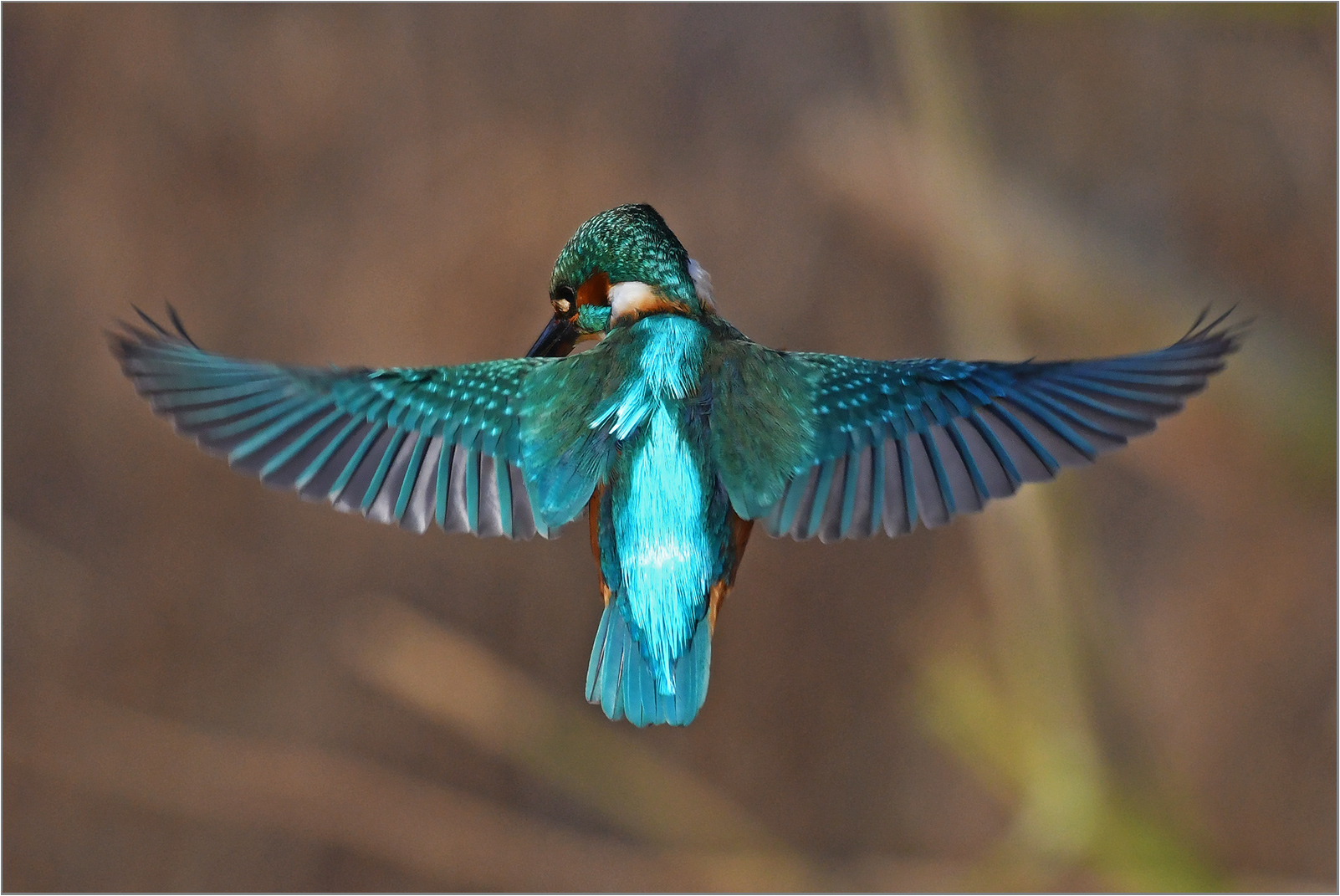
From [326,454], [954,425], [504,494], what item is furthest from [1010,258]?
[326,454]

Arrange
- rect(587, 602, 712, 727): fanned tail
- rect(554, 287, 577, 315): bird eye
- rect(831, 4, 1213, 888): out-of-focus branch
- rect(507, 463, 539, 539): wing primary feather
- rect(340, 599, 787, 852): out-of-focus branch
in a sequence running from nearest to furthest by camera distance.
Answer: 1. rect(587, 602, 712, 727): fanned tail
2. rect(507, 463, 539, 539): wing primary feather
3. rect(554, 287, 577, 315): bird eye
4. rect(831, 4, 1213, 888): out-of-focus branch
5. rect(340, 599, 787, 852): out-of-focus branch

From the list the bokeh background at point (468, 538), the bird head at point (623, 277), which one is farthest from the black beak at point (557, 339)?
the bokeh background at point (468, 538)

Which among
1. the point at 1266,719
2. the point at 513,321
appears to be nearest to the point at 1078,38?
the point at 513,321

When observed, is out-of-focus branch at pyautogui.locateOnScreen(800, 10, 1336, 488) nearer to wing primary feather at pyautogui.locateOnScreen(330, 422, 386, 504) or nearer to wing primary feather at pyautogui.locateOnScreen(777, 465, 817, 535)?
wing primary feather at pyautogui.locateOnScreen(777, 465, 817, 535)

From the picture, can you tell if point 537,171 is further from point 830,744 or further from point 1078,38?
point 830,744

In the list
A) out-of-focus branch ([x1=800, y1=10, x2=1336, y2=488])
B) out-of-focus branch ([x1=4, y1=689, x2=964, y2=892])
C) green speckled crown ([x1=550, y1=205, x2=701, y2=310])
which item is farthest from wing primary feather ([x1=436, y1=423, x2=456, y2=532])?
out-of-focus branch ([x1=4, y1=689, x2=964, y2=892])

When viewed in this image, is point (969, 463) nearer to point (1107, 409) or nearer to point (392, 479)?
point (1107, 409)

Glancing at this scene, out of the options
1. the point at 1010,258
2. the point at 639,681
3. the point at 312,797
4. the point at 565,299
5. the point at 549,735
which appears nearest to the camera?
the point at 639,681
